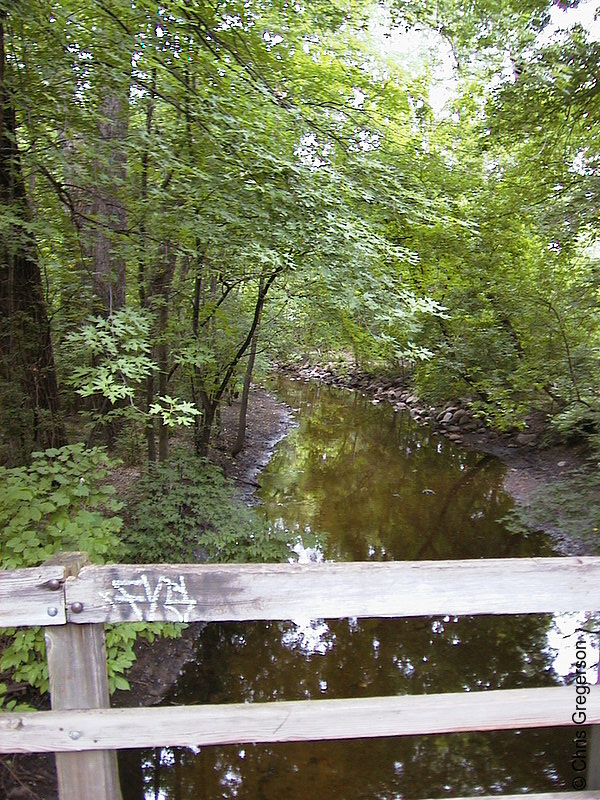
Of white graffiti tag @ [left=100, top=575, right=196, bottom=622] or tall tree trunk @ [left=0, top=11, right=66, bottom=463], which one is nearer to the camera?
white graffiti tag @ [left=100, top=575, right=196, bottom=622]

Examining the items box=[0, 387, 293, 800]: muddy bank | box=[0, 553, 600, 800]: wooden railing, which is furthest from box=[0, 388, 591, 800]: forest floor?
box=[0, 553, 600, 800]: wooden railing

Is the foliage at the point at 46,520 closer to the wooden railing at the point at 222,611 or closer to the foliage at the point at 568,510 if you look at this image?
the wooden railing at the point at 222,611

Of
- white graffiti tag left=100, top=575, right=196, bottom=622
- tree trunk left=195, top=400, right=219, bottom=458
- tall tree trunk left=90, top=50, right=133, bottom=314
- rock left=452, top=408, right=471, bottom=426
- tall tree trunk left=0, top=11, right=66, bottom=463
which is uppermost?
tall tree trunk left=90, top=50, right=133, bottom=314

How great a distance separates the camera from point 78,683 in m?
1.93

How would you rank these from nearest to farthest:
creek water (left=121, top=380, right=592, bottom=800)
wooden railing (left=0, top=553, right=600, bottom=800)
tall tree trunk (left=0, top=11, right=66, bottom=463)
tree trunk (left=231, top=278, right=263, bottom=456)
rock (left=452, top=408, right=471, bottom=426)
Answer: wooden railing (left=0, top=553, right=600, bottom=800) < creek water (left=121, top=380, right=592, bottom=800) < tall tree trunk (left=0, top=11, right=66, bottom=463) < tree trunk (left=231, top=278, right=263, bottom=456) < rock (left=452, top=408, right=471, bottom=426)

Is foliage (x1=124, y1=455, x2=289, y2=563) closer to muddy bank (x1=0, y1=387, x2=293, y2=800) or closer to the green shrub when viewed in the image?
muddy bank (x1=0, y1=387, x2=293, y2=800)

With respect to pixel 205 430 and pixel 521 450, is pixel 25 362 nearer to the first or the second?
pixel 205 430

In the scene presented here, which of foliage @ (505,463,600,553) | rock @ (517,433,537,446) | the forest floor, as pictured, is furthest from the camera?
rock @ (517,433,537,446)

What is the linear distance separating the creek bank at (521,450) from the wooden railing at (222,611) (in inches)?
277

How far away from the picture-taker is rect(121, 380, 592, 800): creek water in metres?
4.27

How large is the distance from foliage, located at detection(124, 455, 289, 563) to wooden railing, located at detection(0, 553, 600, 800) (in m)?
4.17

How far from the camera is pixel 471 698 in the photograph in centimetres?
202

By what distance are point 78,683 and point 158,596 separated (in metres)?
0.39

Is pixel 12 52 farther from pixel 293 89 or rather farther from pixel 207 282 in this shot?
pixel 207 282
